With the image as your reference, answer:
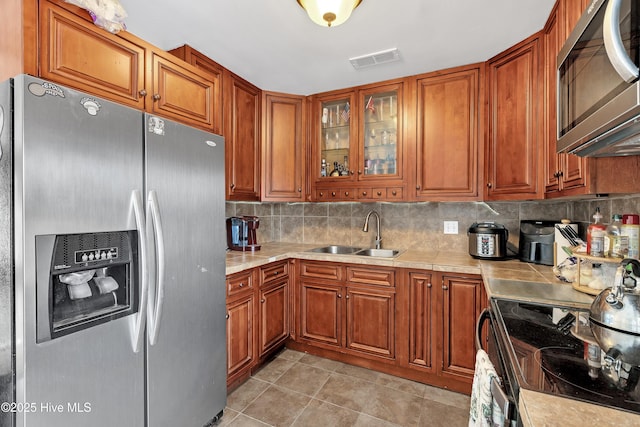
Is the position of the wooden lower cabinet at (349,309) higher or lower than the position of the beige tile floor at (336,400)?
higher

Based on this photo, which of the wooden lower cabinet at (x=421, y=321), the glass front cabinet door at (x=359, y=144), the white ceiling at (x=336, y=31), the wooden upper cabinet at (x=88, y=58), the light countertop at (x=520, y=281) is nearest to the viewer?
the light countertop at (x=520, y=281)

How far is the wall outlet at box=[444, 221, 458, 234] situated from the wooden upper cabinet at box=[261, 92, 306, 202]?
129 cm

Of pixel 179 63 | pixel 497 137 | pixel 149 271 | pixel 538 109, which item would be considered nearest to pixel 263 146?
pixel 179 63

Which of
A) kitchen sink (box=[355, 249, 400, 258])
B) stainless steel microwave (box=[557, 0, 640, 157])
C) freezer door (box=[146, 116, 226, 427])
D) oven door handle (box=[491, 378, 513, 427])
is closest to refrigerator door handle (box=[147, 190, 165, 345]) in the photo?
freezer door (box=[146, 116, 226, 427])

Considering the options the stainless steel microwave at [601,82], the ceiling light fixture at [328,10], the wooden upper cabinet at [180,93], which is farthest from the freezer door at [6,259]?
the stainless steel microwave at [601,82]

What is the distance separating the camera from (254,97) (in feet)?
8.22

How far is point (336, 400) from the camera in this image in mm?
1897

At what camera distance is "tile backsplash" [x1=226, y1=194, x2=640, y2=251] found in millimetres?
2241

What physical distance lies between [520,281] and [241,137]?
2.10 metres

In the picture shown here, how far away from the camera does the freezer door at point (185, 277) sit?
1295mm

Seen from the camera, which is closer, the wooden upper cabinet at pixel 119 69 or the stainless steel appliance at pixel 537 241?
the wooden upper cabinet at pixel 119 69

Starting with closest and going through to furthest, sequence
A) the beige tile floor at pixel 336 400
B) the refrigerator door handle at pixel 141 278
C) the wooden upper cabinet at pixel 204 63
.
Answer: the refrigerator door handle at pixel 141 278 → the beige tile floor at pixel 336 400 → the wooden upper cabinet at pixel 204 63

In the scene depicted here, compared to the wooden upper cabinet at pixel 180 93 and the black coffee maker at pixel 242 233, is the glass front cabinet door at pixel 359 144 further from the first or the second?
the wooden upper cabinet at pixel 180 93

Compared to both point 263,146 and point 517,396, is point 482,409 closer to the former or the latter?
point 517,396
